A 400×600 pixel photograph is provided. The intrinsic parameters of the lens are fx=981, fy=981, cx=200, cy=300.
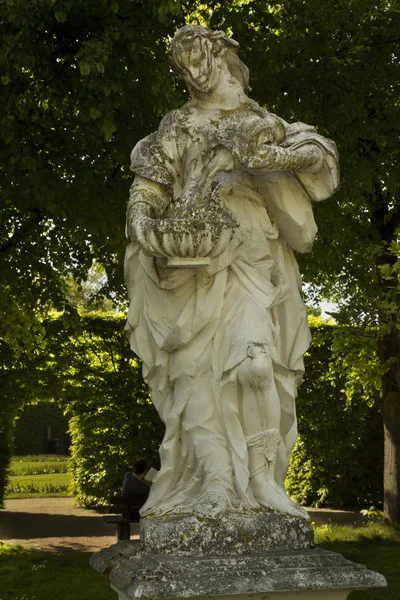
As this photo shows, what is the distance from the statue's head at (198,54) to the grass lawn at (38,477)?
16187 millimetres

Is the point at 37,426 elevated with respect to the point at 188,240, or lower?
elevated

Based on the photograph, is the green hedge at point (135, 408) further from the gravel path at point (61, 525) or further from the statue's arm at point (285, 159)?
the statue's arm at point (285, 159)

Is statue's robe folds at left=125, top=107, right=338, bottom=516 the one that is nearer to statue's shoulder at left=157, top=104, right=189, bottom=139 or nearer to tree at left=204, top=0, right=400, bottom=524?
statue's shoulder at left=157, top=104, right=189, bottom=139

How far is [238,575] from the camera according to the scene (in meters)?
3.82

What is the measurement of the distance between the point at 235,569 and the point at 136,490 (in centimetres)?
746

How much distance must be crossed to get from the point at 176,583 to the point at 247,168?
1838 mm

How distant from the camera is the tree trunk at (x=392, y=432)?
1408cm

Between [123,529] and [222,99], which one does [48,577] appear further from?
[222,99]

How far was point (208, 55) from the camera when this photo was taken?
477 centimetres

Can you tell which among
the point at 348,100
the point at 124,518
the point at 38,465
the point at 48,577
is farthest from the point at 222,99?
the point at 38,465

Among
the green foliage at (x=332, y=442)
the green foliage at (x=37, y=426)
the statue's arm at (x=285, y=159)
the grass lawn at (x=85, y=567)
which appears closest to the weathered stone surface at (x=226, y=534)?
the statue's arm at (x=285, y=159)

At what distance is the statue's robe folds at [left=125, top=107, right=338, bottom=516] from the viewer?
4320 millimetres

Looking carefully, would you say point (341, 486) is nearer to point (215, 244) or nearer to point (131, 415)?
point (131, 415)

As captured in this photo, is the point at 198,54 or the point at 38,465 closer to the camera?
the point at 198,54
